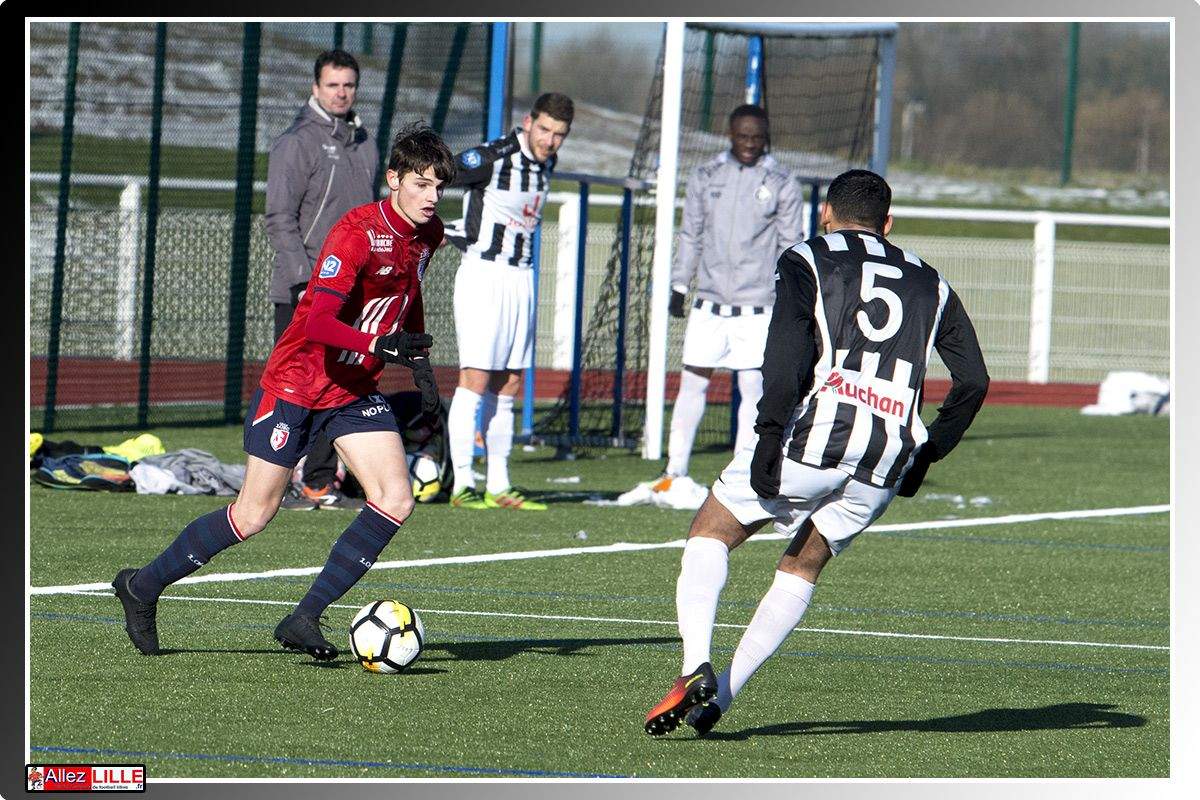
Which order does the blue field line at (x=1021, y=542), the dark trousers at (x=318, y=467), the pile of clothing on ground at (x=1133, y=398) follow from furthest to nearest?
the pile of clothing on ground at (x=1133, y=398) → the dark trousers at (x=318, y=467) → the blue field line at (x=1021, y=542)

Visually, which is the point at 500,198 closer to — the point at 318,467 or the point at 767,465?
the point at 318,467

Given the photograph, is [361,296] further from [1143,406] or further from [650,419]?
[1143,406]

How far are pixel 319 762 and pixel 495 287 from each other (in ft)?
19.2

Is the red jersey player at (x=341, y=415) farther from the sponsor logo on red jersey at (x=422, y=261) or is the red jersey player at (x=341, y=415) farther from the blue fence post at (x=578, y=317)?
the blue fence post at (x=578, y=317)

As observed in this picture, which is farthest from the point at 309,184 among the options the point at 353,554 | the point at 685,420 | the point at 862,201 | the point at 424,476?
the point at 862,201

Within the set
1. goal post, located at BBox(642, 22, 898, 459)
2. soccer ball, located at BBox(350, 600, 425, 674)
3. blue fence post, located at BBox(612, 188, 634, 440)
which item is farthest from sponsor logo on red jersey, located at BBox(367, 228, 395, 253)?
blue fence post, located at BBox(612, 188, 634, 440)

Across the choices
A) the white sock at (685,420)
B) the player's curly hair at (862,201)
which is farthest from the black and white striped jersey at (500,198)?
the player's curly hair at (862,201)

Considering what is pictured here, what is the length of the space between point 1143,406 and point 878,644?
43.5ft

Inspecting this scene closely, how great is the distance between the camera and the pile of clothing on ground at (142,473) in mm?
10773

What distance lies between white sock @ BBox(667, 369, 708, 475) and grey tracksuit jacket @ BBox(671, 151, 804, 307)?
0.55 meters

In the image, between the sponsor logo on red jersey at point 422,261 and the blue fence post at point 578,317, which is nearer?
the sponsor logo on red jersey at point 422,261

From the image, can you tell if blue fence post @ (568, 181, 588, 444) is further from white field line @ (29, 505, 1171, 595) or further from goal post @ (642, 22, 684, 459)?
white field line @ (29, 505, 1171, 595)

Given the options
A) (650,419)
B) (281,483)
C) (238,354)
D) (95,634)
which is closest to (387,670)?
(281,483)

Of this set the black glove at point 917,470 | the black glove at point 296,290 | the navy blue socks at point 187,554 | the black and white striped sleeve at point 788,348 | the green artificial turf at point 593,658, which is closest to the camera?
the green artificial turf at point 593,658
